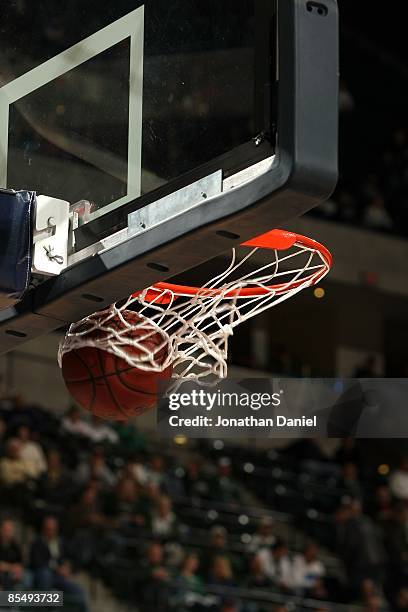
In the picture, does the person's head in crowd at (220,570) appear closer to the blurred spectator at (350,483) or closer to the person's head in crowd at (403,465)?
Result: the blurred spectator at (350,483)

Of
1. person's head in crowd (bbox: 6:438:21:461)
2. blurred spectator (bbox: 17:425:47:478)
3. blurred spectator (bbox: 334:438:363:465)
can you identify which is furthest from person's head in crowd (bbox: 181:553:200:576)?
blurred spectator (bbox: 334:438:363:465)

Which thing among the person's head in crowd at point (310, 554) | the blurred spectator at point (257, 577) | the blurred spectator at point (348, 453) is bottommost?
the blurred spectator at point (257, 577)

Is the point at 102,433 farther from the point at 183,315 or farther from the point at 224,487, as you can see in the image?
the point at 183,315

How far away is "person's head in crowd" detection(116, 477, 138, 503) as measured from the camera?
1127cm

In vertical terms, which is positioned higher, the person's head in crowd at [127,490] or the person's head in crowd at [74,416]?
the person's head in crowd at [74,416]

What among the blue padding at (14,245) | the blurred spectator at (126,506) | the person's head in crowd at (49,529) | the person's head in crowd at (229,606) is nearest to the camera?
the blue padding at (14,245)

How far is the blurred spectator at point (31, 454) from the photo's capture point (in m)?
10.8

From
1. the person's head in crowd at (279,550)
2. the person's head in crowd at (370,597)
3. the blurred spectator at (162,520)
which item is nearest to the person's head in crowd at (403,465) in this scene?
the person's head in crowd at (370,597)

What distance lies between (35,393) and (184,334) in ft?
34.5

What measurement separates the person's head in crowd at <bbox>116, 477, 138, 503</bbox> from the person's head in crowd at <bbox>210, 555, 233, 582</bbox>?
87 centimetres

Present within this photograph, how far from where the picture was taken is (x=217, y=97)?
3051mm

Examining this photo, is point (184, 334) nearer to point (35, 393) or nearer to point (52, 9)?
point (52, 9)

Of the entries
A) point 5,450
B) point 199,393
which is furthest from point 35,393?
point 199,393

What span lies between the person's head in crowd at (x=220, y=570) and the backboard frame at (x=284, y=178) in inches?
329
